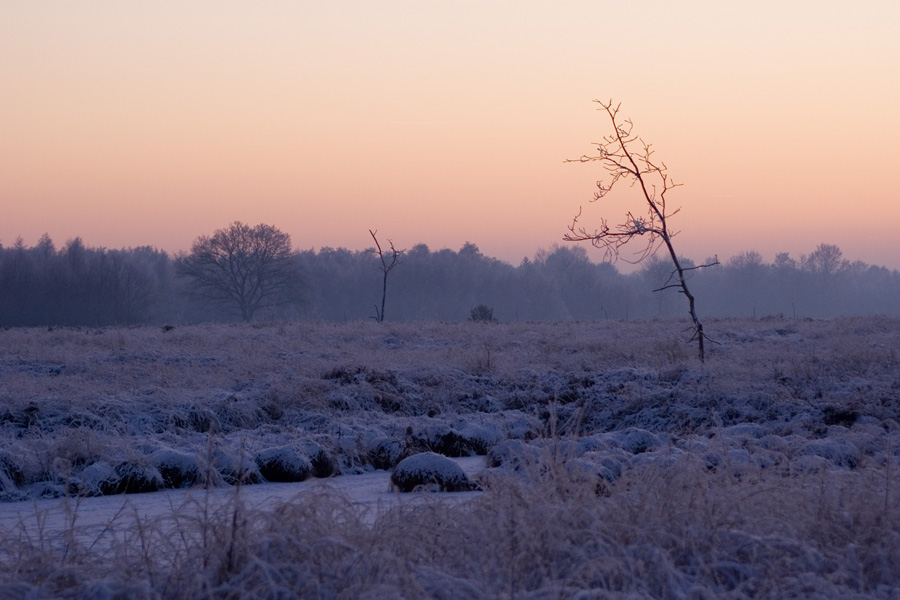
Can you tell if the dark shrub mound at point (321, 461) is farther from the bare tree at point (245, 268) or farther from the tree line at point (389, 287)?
the bare tree at point (245, 268)

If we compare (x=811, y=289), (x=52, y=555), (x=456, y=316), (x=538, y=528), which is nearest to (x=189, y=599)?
(x=52, y=555)

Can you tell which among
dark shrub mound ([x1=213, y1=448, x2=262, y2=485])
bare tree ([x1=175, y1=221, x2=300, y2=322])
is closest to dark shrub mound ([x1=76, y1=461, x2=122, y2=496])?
dark shrub mound ([x1=213, y1=448, x2=262, y2=485])

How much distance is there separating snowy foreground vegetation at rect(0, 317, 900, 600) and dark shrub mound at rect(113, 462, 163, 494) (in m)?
0.03

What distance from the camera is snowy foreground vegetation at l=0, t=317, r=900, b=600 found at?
391 cm

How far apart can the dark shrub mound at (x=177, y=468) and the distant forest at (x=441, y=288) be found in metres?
32.5

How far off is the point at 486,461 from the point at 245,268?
199 ft

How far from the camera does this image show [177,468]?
25.8 ft

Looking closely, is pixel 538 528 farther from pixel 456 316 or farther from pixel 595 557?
pixel 456 316

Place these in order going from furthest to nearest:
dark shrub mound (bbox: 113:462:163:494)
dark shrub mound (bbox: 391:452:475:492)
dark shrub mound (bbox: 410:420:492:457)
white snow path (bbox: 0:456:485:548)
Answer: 1. dark shrub mound (bbox: 410:420:492:457)
2. dark shrub mound (bbox: 113:462:163:494)
3. dark shrub mound (bbox: 391:452:475:492)
4. white snow path (bbox: 0:456:485:548)

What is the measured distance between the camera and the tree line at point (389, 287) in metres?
63.8

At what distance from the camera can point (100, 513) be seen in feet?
21.3

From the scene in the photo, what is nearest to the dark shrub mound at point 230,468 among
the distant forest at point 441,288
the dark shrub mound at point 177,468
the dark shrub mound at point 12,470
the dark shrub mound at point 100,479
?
the dark shrub mound at point 177,468

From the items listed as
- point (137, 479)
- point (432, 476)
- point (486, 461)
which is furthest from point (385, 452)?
point (137, 479)

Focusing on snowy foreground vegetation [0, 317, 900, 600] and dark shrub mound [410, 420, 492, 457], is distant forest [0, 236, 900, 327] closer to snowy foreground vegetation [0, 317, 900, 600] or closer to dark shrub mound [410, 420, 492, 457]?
snowy foreground vegetation [0, 317, 900, 600]
